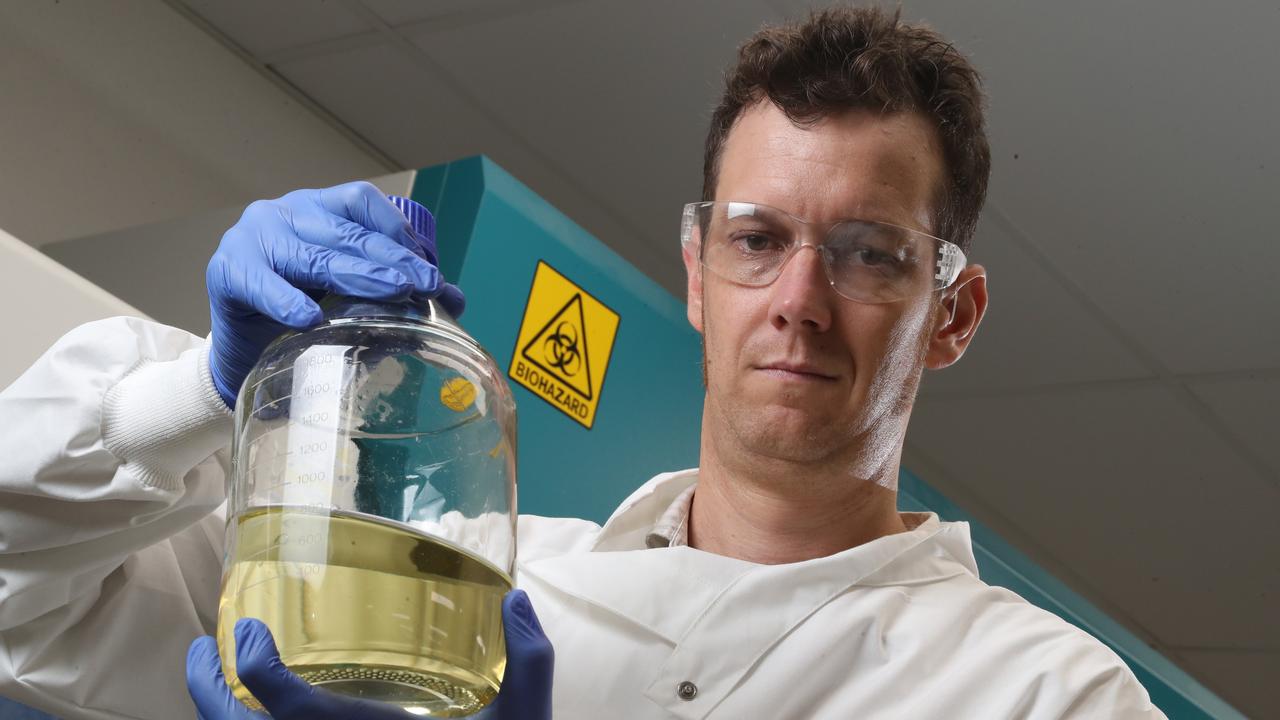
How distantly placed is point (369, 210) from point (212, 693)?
415 millimetres

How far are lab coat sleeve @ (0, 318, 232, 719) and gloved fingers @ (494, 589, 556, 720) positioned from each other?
35 cm

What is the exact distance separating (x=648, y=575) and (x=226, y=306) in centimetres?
48

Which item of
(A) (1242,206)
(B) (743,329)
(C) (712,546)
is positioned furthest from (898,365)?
(A) (1242,206)

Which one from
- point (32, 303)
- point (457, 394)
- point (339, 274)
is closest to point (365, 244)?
A: point (339, 274)

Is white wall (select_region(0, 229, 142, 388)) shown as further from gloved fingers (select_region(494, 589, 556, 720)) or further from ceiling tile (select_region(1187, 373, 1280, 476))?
ceiling tile (select_region(1187, 373, 1280, 476))

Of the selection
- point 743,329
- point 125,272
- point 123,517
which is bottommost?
point 123,517

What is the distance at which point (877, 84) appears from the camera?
1.47 m

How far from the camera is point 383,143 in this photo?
2.94 m

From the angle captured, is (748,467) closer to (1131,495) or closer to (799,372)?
(799,372)

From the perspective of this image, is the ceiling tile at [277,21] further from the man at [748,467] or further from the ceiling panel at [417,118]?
the man at [748,467]

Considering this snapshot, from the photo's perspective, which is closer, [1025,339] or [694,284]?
[694,284]

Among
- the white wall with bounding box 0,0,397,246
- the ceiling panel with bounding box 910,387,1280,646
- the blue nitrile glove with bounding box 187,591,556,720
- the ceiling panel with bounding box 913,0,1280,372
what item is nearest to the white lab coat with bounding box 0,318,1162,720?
the blue nitrile glove with bounding box 187,591,556,720

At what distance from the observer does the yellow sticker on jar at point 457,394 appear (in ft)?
3.31

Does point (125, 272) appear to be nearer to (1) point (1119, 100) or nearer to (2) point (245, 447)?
(2) point (245, 447)
